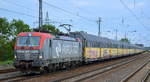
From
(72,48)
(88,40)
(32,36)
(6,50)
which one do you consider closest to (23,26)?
(6,50)

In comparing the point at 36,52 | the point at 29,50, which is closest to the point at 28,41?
the point at 29,50

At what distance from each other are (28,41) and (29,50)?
0.74 metres

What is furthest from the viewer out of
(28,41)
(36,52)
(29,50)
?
(28,41)

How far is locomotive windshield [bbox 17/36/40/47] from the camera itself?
59.9 ft

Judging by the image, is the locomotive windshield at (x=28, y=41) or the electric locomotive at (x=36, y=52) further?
the locomotive windshield at (x=28, y=41)

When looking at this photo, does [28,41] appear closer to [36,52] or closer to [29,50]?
[29,50]

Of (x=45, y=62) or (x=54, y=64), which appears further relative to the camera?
(x=54, y=64)

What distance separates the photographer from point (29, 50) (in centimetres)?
1808

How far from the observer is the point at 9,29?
6738cm

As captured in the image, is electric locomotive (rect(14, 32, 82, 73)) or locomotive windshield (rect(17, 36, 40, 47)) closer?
electric locomotive (rect(14, 32, 82, 73))

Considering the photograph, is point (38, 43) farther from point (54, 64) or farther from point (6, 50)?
point (6, 50)

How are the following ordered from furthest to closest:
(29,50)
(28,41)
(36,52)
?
(28,41), (29,50), (36,52)

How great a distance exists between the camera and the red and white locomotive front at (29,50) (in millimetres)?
17688

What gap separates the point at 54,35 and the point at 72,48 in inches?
164
